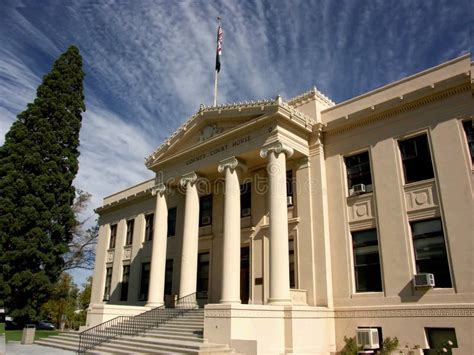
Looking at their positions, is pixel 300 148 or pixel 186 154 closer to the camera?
pixel 300 148

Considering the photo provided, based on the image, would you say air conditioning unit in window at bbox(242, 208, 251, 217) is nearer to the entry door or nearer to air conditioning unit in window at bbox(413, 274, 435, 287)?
the entry door

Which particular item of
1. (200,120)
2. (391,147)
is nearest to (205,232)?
(200,120)

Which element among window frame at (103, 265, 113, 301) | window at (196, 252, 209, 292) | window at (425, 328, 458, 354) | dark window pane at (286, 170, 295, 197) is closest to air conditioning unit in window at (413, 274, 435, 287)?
window at (425, 328, 458, 354)

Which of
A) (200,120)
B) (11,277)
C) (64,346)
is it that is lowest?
(64,346)

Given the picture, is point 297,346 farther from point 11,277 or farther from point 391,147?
point 11,277

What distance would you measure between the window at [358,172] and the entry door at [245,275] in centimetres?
595

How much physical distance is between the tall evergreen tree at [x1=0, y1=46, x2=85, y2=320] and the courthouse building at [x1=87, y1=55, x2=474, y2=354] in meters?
8.38

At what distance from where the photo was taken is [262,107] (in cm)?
1778

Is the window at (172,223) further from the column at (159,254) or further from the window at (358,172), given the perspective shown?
the window at (358,172)

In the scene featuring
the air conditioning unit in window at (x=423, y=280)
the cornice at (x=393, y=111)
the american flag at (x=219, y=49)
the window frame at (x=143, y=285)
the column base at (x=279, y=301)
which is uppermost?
the american flag at (x=219, y=49)

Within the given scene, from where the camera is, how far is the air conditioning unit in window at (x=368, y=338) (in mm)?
14219

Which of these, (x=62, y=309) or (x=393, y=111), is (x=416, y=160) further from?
(x=62, y=309)

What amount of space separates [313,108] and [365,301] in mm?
8857

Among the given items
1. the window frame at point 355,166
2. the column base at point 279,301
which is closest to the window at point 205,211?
the column base at point 279,301
